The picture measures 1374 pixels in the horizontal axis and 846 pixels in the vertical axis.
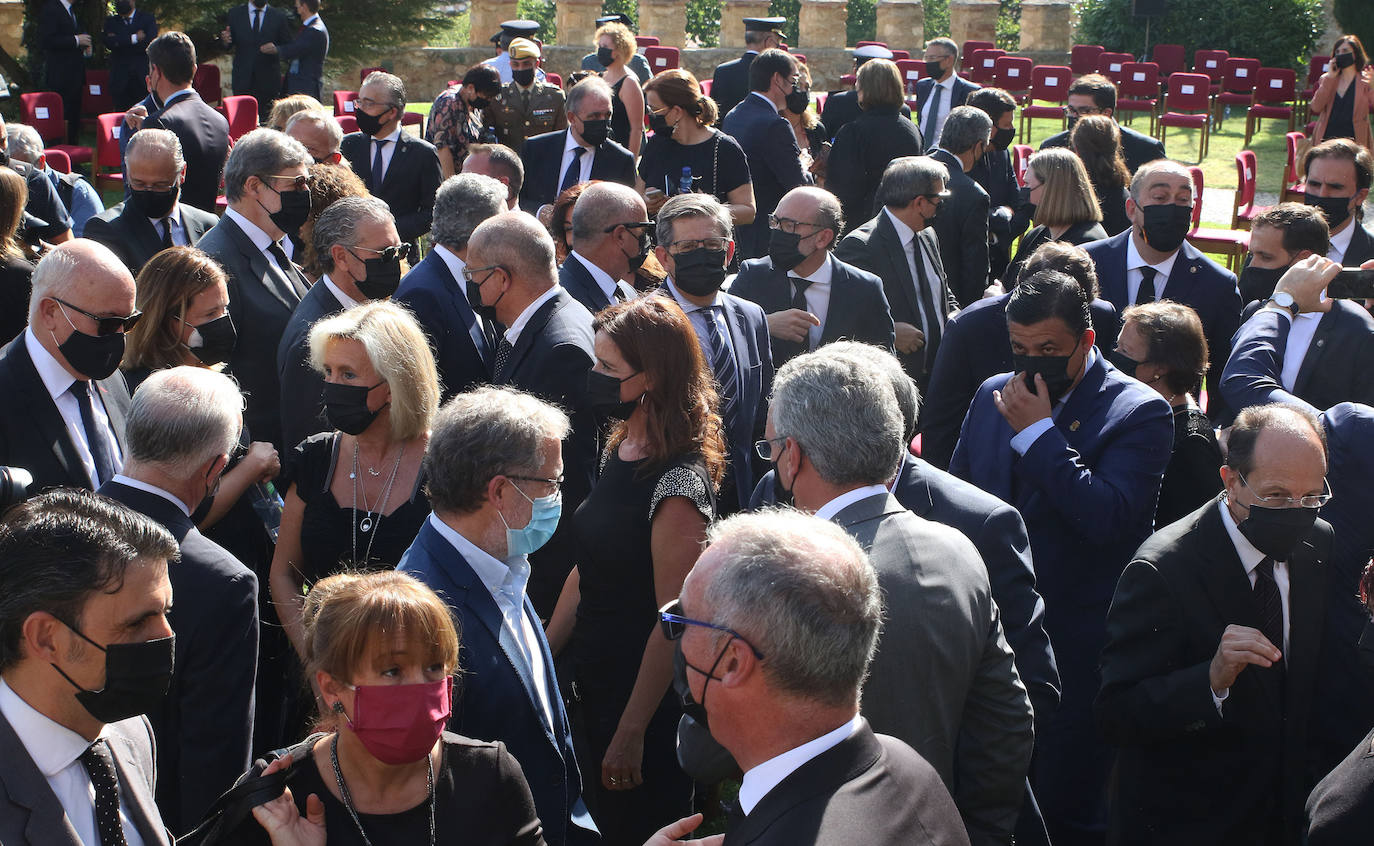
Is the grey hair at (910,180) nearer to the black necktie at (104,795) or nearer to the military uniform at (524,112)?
the military uniform at (524,112)

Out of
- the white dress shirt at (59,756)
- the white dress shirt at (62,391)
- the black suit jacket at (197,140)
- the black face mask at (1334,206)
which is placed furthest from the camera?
the black suit jacket at (197,140)

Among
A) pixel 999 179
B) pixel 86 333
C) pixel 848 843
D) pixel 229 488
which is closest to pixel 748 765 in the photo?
pixel 848 843

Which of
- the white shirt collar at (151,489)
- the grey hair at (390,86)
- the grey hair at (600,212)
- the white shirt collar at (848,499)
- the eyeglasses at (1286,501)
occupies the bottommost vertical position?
the eyeglasses at (1286,501)

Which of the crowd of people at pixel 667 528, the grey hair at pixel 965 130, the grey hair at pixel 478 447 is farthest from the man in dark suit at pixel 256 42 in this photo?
the grey hair at pixel 478 447

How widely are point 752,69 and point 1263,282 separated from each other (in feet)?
12.6

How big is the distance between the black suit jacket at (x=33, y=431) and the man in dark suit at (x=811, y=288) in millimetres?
2736

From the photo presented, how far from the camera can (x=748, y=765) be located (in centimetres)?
214

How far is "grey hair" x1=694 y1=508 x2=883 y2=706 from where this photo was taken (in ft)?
6.98

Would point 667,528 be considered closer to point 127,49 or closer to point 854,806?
point 854,806

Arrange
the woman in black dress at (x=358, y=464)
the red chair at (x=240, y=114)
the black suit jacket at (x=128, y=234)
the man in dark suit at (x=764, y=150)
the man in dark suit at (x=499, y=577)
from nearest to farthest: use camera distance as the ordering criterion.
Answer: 1. the man in dark suit at (x=499, y=577)
2. the woman in black dress at (x=358, y=464)
3. the black suit jacket at (x=128, y=234)
4. the man in dark suit at (x=764, y=150)
5. the red chair at (x=240, y=114)

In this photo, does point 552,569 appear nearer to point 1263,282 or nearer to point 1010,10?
point 1263,282

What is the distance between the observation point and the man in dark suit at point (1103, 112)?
8188 mm

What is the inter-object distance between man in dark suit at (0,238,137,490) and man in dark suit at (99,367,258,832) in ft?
2.31

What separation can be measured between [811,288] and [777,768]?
3.67 metres
